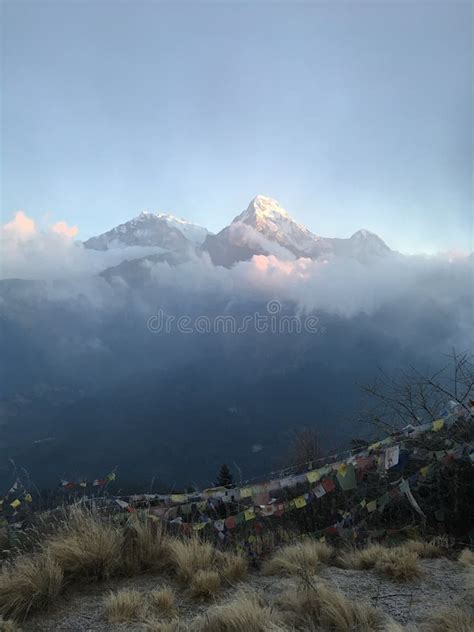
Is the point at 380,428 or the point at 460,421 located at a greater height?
the point at 460,421

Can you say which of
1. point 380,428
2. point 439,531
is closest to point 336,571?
point 439,531

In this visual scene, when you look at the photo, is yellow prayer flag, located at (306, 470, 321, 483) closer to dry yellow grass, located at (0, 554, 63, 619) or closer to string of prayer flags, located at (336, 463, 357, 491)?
string of prayer flags, located at (336, 463, 357, 491)

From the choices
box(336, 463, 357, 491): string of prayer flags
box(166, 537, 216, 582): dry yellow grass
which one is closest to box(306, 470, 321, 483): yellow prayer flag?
box(336, 463, 357, 491): string of prayer flags

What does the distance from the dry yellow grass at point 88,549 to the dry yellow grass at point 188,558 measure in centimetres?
65

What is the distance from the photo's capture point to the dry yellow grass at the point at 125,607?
11.2 ft

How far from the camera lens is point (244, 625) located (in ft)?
9.93

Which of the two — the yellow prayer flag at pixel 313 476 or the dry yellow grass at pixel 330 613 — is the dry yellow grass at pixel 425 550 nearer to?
the yellow prayer flag at pixel 313 476

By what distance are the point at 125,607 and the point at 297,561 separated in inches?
92.7

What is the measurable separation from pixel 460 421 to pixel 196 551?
661 cm

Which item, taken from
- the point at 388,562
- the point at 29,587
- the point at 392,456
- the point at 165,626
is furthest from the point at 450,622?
the point at 392,456

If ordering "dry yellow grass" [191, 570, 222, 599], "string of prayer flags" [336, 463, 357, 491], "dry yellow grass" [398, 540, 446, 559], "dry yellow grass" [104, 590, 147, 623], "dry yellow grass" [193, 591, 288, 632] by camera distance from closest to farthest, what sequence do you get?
"dry yellow grass" [193, 591, 288, 632], "dry yellow grass" [104, 590, 147, 623], "dry yellow grass" [191, 570, 222, 599], "dry yellow grass" [398, 540, 446, 559], "string of prayer flags" [336, 463, 357, 491]

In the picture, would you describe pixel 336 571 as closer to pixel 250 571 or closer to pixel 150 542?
pixel 250 571

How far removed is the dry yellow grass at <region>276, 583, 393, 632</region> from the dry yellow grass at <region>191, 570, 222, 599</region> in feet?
2.80

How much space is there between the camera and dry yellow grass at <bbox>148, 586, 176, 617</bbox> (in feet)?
11.6
